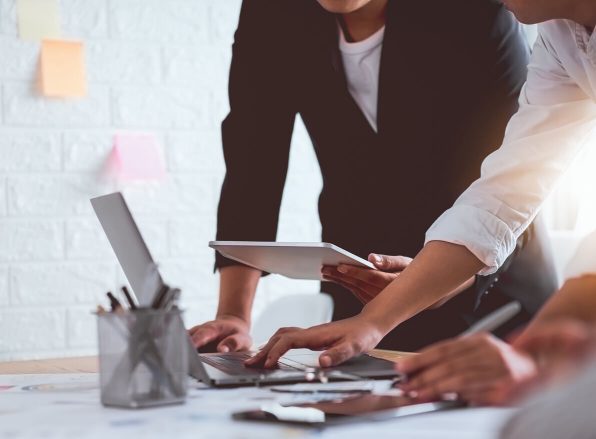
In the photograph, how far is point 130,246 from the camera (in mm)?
883

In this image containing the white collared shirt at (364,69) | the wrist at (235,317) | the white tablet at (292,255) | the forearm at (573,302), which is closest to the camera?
the forearm at (573,302)

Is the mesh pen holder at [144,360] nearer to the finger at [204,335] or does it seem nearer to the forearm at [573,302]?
the forearm at [573,302]

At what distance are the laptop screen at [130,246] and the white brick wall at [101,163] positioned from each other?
128 centimetres

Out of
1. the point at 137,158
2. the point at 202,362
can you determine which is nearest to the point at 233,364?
the point at 202,362

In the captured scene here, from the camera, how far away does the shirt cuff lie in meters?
1.09

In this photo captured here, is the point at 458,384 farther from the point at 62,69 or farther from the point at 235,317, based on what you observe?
the point at 62,69

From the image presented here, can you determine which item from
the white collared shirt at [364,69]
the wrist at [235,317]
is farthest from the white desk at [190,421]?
the white collared shirt at [364,69]

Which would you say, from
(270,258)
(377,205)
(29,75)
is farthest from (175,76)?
(270,258)

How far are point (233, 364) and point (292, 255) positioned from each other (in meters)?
0.17

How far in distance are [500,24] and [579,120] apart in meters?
0.36

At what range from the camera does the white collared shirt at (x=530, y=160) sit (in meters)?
1.10

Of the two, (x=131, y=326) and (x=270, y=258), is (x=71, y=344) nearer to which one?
(x=270, y=258)

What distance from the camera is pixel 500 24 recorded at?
1438mm

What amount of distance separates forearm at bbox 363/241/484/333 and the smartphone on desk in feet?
1.23
